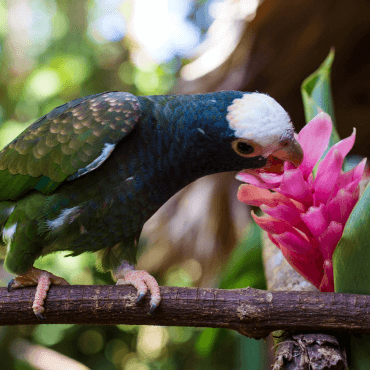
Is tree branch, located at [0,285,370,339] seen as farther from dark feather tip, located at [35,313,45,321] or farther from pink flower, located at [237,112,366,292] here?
pink flower, located at [237,112,366,292]

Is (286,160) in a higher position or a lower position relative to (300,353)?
higher

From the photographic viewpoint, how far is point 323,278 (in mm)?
921

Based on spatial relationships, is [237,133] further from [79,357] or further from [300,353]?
[79,357]

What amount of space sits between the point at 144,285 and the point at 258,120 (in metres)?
0.50

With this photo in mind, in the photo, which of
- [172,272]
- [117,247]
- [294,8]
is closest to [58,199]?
[117,247]

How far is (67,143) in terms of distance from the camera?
1004 millimetres

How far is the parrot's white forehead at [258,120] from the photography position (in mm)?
913

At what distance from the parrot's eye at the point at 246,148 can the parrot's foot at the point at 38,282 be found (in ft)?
1.99

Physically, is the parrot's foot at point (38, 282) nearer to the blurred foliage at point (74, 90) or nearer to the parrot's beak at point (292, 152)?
the parrot's beak at point (292, 152)

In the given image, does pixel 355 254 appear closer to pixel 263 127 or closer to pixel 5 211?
pixel 263 127

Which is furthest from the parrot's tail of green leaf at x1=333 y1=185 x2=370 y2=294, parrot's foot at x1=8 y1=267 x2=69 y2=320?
green leaf at x1=333 y1=185 x2=370 y2=294

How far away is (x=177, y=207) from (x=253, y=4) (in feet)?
3.64

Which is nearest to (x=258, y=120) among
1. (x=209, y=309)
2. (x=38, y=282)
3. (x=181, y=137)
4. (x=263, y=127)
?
(x=263, y=127)

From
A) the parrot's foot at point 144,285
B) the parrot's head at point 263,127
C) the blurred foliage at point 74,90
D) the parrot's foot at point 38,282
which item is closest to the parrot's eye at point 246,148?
the parrot's head at point 263,127
